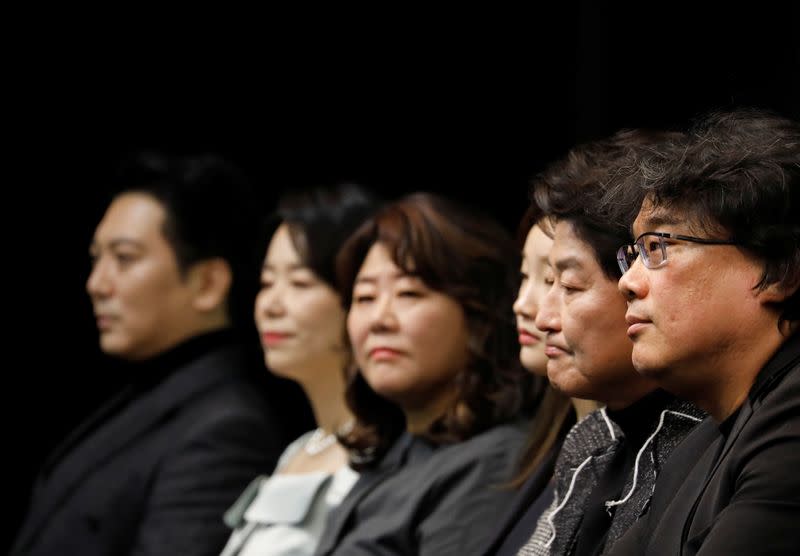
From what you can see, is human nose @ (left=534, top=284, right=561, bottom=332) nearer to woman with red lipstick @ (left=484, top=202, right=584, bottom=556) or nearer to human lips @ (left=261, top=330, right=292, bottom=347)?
woman with red lipstick @ (left=484, top=202, right=584, bottom=556)

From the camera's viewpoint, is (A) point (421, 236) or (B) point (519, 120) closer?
(A) point (421, 236)

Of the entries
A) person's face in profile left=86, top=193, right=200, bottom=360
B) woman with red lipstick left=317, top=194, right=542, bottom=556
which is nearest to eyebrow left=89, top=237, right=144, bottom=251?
person's face in profile left=86, top=193, right=200, bottom=360

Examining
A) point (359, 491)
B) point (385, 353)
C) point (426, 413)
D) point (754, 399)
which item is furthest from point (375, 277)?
Result: point (754, 399)

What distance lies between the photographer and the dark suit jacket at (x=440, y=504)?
2670 mm

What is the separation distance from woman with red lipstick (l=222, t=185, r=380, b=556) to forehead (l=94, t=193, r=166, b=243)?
2.15 ft

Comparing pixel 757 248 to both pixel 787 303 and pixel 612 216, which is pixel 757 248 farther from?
pixel 612 216

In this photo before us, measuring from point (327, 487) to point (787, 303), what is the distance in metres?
1.83

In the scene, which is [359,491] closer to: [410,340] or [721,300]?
[410,340]

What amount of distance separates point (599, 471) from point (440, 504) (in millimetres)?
582

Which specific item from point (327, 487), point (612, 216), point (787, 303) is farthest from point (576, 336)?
point (327, 487)

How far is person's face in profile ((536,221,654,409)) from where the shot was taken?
2127 mm

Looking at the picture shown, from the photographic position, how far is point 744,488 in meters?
1.50

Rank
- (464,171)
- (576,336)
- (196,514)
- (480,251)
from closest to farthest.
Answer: (576,336), (480,251), (196,514), (464,171)

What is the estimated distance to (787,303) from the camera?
166 cm
